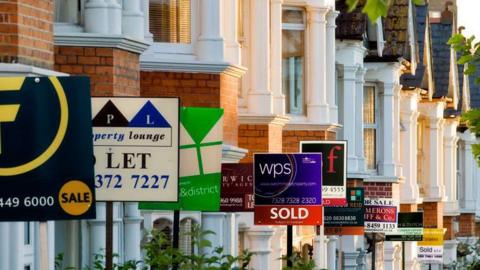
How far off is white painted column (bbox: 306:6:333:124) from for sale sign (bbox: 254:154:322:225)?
8.62 meters

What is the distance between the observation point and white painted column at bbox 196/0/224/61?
26.6m

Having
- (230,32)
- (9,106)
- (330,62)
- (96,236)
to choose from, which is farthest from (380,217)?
(9,106)

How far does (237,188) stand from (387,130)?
75.2ft

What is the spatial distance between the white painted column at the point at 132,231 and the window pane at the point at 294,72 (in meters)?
13.8

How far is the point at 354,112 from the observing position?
43.9 m

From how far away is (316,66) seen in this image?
36438 mm

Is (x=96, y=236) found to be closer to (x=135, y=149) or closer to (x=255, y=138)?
(x=135, y=149)

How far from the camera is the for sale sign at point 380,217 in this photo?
4169 cm

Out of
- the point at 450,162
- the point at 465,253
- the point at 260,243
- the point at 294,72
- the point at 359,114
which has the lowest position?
the point at 465,253

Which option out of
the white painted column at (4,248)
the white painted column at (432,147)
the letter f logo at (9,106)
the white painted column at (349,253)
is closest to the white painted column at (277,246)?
the white painted column at (349,253)

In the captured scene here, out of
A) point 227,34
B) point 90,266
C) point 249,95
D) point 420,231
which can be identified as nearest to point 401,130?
point 420,231

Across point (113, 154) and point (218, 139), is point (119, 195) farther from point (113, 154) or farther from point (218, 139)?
point (218, 139)

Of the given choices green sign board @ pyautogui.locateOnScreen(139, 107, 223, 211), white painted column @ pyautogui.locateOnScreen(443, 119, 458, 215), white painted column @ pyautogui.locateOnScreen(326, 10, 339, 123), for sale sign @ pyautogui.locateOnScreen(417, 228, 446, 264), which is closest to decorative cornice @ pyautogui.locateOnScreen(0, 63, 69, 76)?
green sign board @ pyautogui.locateOnScreen(139, 107, 223, 211)

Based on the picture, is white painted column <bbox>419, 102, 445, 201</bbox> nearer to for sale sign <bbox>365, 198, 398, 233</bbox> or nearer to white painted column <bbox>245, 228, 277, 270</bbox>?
for sale sign <bbox>365, 198, 398, 233</bbox>
